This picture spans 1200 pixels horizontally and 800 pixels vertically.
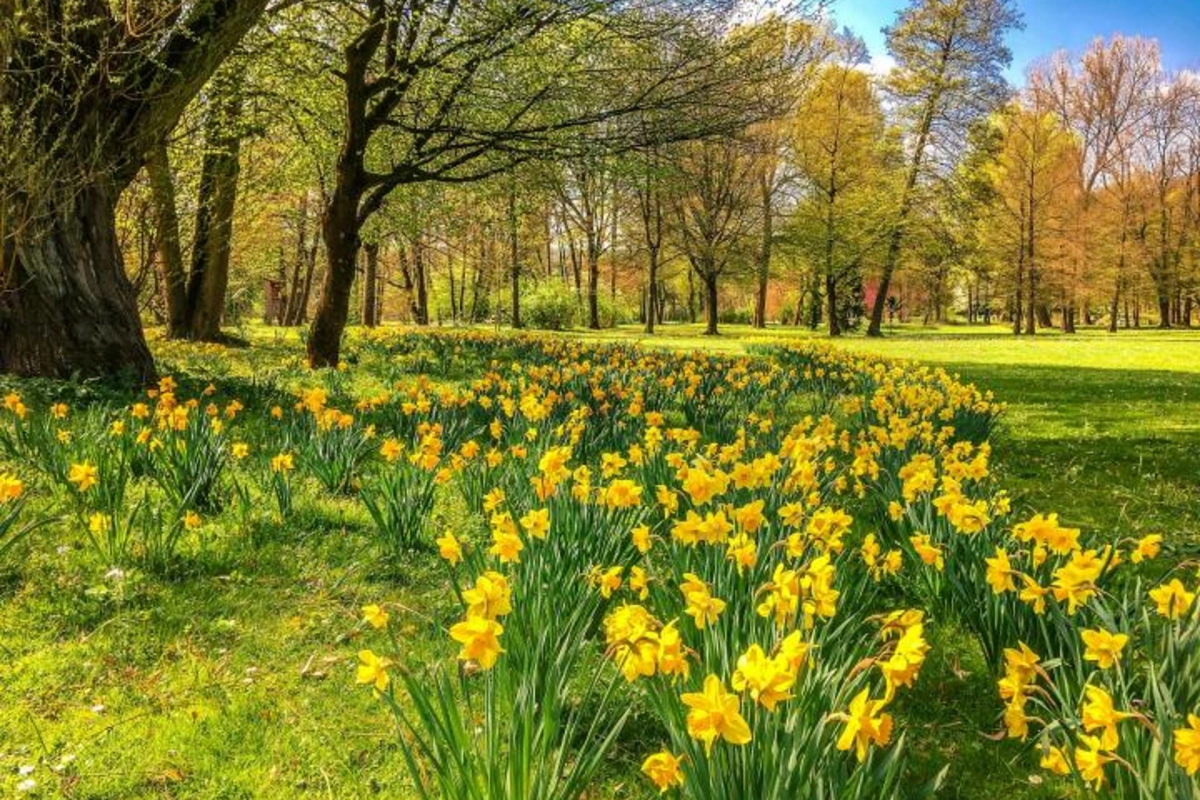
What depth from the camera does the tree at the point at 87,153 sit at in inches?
219

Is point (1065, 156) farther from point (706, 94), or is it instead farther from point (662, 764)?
point (662, 764)

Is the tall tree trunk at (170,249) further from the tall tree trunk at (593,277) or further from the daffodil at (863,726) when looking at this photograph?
the tall tree trunk at (593,277)

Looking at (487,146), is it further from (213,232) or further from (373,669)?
(373,669)

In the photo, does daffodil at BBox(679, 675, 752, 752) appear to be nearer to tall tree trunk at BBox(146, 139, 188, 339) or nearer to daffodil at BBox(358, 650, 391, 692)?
daffodil at BBox(358, 650, 391, 692)

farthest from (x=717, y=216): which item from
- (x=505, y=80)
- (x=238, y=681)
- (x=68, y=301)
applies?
(x=238, y=681)

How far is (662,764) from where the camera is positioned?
129 centimetres

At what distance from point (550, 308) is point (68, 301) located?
2417 centimetres

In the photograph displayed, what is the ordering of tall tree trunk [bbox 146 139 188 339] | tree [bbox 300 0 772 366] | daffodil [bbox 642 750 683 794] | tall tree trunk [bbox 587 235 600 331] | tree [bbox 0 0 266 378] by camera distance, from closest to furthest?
daffodil [bbox 642 750 683 794], tree [bbox 0 0 266 378], tree [bbox 300 0 772 366], tall tree trunk [bbox 146 139 188 339], tall tree trunk [bbox 587 235 600 331]

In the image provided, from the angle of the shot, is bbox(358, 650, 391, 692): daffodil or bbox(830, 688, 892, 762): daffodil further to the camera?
bbox(358, 650, 391, 692): daffodil

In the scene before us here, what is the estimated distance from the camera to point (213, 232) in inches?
475

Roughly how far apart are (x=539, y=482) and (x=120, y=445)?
8.36 ft

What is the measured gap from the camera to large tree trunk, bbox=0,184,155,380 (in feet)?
19.5

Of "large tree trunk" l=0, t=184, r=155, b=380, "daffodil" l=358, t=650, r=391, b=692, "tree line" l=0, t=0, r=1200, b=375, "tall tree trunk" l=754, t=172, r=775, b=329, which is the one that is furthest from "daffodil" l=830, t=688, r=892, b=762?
"tall tree trunk" l=754, t=172, r=775, b=329

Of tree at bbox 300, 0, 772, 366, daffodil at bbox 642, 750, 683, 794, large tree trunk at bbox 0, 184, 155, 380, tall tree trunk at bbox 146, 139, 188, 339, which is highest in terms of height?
tree at bbox 300, 0, 772, 366
